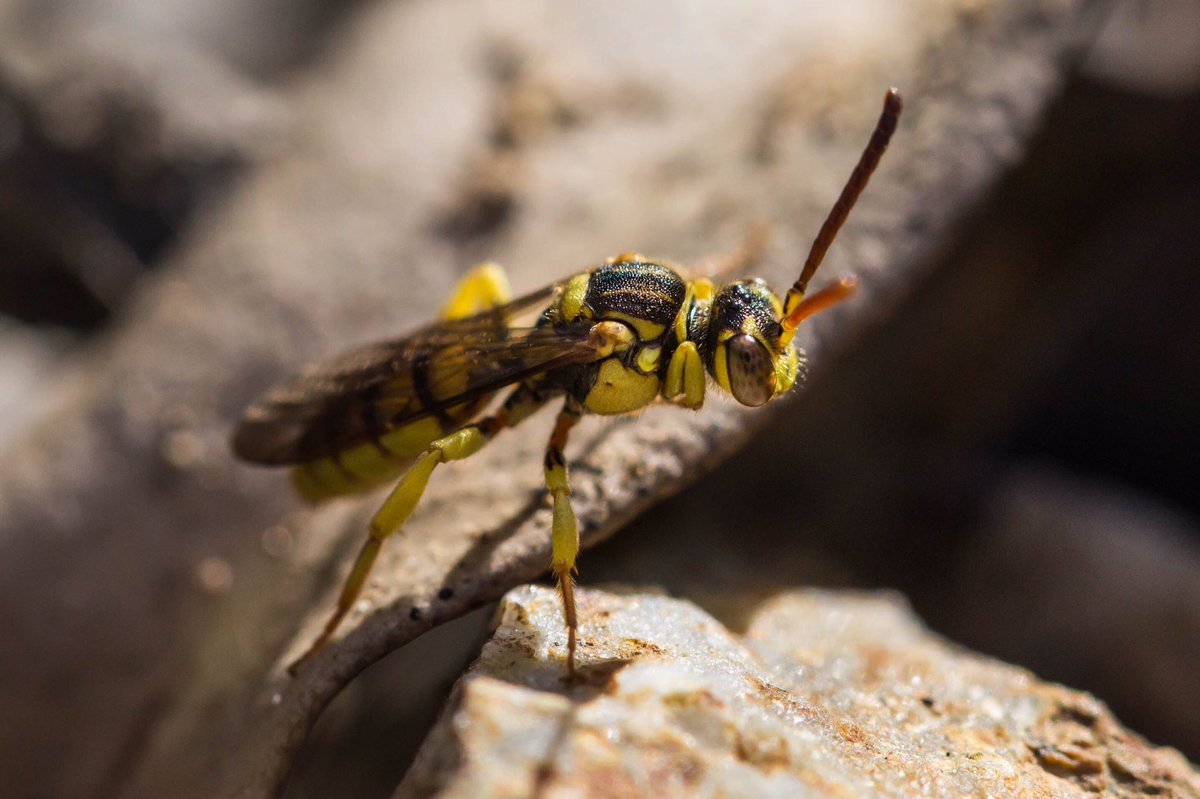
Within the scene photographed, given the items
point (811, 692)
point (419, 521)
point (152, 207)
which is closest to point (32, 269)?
point (152, 207)

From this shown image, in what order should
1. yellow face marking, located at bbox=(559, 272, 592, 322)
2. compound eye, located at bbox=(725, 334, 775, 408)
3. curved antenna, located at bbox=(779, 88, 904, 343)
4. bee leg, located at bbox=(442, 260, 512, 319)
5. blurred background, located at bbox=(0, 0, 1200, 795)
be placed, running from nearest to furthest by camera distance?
curved antenna, located at bbox=(779, 88, 904, 343), compound eye, located at bbox=(725, 334, 775, 408), yellow face marking, located at bbox=(559, 272, 592, 322), blurred background, located at bbox=(0, 0, 1200, 795), bee leg, located at bbox=(442, 260, 512, 319)

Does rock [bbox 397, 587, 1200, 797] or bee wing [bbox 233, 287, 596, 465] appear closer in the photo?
rock [bbox 397, 587, 1200, 797]

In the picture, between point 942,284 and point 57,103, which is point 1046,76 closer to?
point 942,284

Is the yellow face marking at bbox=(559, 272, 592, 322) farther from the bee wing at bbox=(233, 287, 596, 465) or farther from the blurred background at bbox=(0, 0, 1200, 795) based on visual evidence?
the blurred background at bbox=(0, 0, 1200, 795)

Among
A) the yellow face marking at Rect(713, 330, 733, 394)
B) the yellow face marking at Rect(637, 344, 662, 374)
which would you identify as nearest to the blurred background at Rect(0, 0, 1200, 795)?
the yellow face marking at Rect(713, 330, 733, 394)

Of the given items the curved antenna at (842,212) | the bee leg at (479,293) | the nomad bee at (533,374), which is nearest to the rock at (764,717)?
the nomad bee at (533,374)

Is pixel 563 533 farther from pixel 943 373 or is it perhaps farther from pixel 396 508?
pixel 943 373
